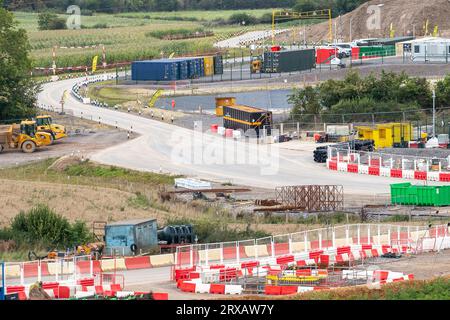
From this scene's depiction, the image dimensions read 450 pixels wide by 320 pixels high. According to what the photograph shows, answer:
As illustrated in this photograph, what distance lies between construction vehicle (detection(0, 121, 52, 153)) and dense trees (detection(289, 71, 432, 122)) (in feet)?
49.8

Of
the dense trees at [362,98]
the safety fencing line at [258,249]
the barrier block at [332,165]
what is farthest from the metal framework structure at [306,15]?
the safety fencing line at [258,249]

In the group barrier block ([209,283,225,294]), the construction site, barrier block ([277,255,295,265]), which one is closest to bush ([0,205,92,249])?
the construction site

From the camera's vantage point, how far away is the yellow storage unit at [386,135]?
7500 cm

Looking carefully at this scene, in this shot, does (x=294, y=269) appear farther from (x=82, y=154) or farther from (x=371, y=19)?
(x=371, y=19)

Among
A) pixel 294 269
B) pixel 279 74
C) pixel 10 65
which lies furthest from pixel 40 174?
pixel 279 74

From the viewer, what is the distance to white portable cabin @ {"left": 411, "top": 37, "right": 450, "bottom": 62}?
113 m

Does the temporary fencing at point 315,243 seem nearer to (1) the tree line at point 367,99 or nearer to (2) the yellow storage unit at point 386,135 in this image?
(2) the yellow storage unit at point 386,135

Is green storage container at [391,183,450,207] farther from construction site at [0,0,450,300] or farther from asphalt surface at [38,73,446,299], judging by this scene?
asphalt surface at [38,73,446,299]

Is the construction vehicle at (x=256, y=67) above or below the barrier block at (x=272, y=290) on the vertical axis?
above

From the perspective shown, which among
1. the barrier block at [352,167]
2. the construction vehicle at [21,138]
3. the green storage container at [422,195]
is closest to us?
the green storage container at [422,195]

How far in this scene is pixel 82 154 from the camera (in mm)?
77688

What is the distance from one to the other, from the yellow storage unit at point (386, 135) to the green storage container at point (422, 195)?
14.9m

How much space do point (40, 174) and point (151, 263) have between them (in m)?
28.6

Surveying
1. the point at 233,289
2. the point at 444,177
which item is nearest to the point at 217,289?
the point at 233,289
